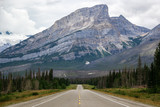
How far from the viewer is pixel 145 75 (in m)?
115

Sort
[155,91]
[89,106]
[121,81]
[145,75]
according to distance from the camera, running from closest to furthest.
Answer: [89,106] < [155,91] < [145,75] < [121,81]

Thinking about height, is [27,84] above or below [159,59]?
below

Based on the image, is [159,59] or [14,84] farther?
[14,84]

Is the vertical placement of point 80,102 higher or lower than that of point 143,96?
higher

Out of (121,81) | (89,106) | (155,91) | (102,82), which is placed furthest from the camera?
(102,82)

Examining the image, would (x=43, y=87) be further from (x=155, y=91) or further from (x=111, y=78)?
(x=155, y=91)

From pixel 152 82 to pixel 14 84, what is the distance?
87.6 m

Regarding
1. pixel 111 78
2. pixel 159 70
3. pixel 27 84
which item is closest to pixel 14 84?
pixel 27 84

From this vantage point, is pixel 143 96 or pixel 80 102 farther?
pixel 143 96

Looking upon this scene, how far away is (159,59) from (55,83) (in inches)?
3256

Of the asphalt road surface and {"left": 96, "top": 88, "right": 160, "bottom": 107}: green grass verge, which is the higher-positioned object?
the asphalt road surface

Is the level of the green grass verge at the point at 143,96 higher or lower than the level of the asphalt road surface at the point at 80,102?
lower

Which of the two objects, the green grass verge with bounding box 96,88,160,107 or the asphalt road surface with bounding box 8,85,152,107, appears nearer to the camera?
the asphalt road surface with bounding box 8,85,152,107

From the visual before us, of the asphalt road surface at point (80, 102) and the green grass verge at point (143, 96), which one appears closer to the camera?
the asphalt road surface at point (80, 102)
